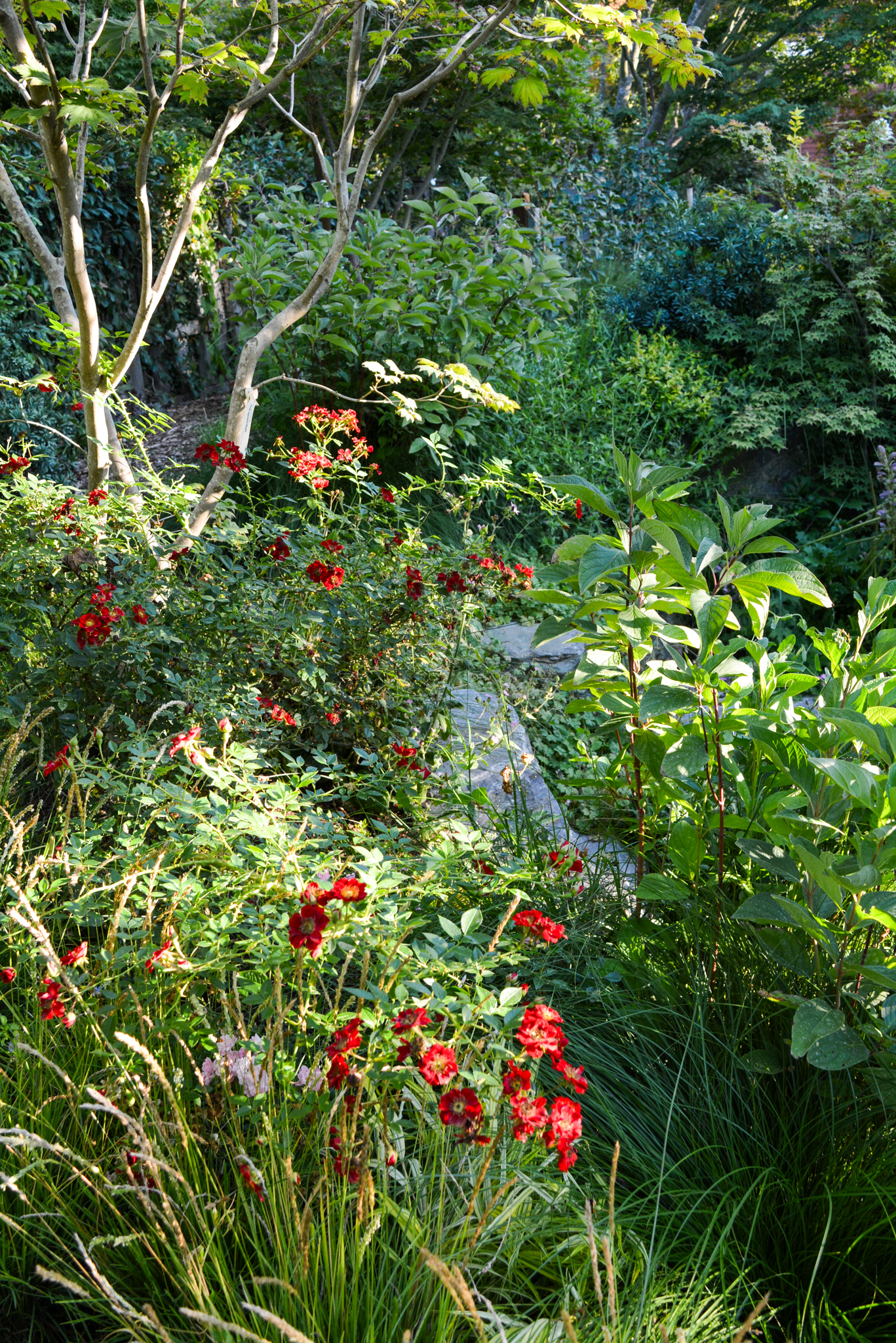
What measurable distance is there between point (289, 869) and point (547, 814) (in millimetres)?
1112

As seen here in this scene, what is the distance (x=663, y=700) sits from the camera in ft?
5.66

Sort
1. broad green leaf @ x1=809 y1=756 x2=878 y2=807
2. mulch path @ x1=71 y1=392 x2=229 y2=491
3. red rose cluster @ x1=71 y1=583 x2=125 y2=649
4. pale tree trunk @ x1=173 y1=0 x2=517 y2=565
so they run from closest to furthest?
broad green leaf @ x1=809 y1=756 x2=878 y2=807 < red rose cluster @ x1=71 y1=583 x2=125 y2=649 < pale tree trunk @ x1=173 y1=0 x2=517 y2=565 < mulch path @ x1=71 y1=392 x2=229 y2=491

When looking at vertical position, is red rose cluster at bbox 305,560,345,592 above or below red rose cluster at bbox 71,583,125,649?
above

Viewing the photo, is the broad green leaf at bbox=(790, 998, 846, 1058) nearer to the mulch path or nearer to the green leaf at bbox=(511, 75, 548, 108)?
the green leaf at bbox=(511, 75, 548, 108)

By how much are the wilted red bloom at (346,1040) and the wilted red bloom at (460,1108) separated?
147 mm

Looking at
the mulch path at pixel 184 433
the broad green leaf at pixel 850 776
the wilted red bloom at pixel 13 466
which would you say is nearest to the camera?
the broad green leaf at pixel 850 776

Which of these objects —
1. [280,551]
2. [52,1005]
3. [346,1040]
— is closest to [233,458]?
[280,551]

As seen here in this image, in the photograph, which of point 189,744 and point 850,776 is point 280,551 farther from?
point 850,776

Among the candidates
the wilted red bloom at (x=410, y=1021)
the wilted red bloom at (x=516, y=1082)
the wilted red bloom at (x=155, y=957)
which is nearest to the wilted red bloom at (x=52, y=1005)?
the wilted red bloom at (x=155, y=957)

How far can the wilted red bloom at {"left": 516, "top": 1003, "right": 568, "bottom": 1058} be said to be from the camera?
1177mm

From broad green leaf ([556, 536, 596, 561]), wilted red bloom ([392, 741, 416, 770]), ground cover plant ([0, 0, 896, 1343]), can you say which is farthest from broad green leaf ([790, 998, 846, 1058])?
wilted red bloom ([392, 741, 416, 770])

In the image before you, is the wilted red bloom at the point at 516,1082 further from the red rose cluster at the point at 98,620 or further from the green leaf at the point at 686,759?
the red rose cluster at the point at 98,620

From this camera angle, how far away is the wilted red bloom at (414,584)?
289cm

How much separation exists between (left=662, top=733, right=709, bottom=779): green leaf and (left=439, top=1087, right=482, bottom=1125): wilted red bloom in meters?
0.79
